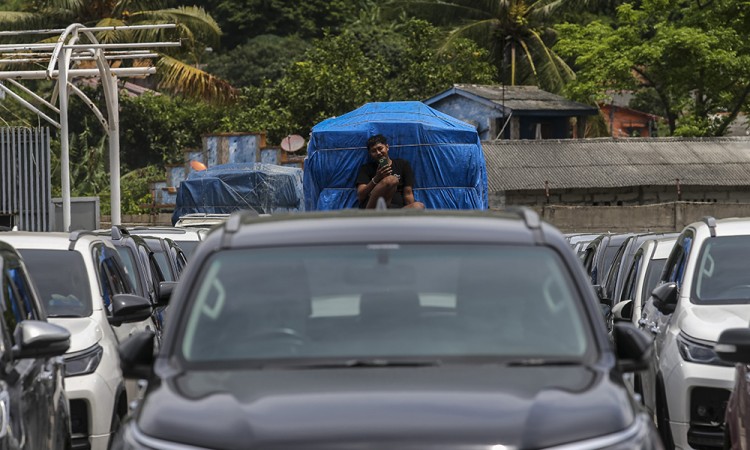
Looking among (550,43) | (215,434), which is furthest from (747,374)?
(550,43)

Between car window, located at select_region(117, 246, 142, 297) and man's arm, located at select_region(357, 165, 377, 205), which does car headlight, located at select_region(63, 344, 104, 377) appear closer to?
car window, located at select_region(117, 246, 142, 297)

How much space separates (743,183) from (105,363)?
39096mm

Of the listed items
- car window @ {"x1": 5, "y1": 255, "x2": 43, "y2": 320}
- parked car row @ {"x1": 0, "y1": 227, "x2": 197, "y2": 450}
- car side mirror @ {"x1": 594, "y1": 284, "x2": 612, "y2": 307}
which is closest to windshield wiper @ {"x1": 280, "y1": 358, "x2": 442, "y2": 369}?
parked car row @ {"x1": 0, "y1": 227, "x2": 197, "y2": 450}

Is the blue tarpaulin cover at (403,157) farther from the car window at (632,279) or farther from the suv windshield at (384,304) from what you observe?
the suv windshield at (384,304)

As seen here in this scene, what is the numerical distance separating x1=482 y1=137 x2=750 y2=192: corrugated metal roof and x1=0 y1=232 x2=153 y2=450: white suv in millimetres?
34581

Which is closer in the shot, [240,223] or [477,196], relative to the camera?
[240,223]

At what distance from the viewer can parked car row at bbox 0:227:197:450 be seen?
23.1 ft

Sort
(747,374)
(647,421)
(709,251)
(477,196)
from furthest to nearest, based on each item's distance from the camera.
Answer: (477,196)
(709,251)
(747,374)
(647,421)

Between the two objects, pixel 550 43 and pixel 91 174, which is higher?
pixel 550 43

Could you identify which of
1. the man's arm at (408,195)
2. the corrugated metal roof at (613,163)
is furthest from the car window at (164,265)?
the corrugated metal roof at (613,163)

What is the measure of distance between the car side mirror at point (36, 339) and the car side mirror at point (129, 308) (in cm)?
302

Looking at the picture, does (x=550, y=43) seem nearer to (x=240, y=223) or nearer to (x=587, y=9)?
(x=587, y=9)

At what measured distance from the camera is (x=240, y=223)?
6.49 metres

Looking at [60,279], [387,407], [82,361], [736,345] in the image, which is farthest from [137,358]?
[60,279]
